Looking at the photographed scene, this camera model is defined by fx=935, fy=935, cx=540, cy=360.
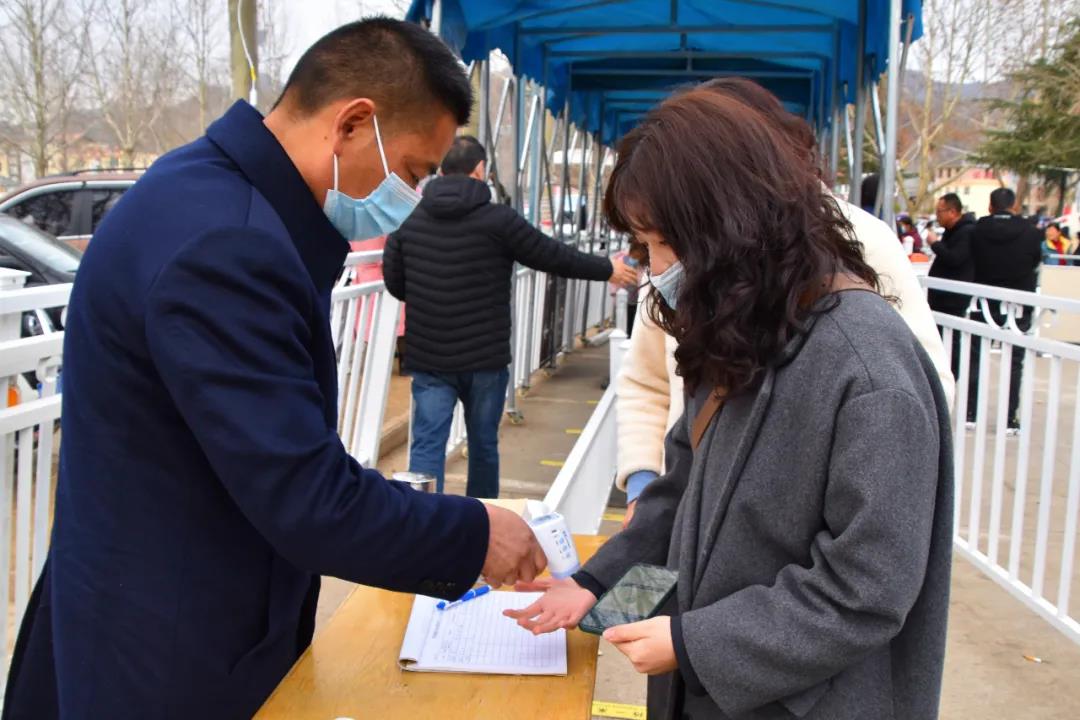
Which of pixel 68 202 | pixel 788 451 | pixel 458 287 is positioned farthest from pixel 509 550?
pixel 68 202

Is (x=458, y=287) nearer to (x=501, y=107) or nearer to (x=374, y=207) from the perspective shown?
(x=374, y=207)

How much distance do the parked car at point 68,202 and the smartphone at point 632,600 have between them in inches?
345

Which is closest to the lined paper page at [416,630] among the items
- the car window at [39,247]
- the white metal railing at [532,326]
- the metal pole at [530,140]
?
the white metal railing at [532,326]

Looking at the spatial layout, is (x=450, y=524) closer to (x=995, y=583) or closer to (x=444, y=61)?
(x=444, y=61)

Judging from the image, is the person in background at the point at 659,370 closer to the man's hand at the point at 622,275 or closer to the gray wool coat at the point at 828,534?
the gray wool coat at the point at 828,534

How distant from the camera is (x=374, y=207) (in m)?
1.71

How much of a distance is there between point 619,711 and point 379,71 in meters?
2.29

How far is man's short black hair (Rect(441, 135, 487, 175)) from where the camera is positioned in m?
4.40

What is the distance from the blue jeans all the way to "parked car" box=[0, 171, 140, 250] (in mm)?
5897

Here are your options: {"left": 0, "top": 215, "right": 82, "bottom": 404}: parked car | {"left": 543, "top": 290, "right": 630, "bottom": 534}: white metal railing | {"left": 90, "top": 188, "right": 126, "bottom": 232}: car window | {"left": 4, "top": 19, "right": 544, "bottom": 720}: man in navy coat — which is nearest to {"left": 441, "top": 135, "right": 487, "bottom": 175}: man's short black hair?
{"left": 543, "top": 290, "right": 630, "bottom": 534}: white metal railing

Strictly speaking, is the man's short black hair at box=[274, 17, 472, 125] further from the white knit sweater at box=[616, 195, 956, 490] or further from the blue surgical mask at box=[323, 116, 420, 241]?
the white knit sweater at box=[616, 195, 956, 490]

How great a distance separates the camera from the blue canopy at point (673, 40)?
5469 mm

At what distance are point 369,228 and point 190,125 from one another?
39.4m

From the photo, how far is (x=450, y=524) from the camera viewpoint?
148 cm
